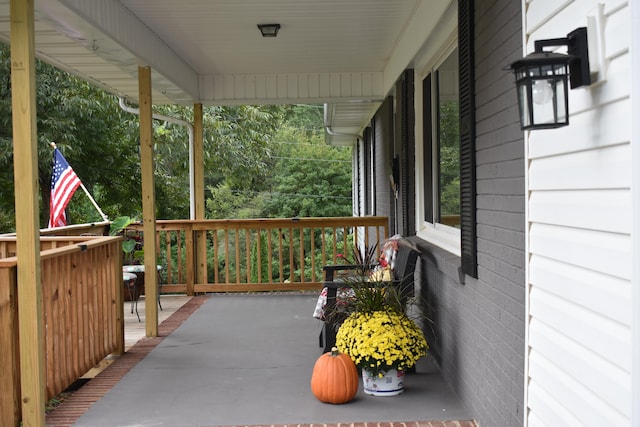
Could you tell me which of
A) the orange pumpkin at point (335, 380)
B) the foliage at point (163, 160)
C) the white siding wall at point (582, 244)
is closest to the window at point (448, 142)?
the orange pumpkin at point (335, 380)

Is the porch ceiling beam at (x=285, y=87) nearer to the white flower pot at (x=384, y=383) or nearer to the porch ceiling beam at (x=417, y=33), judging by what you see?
the porch ceiling beam at (x=417, y=33)

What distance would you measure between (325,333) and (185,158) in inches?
467

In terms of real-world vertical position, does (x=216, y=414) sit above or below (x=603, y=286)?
below

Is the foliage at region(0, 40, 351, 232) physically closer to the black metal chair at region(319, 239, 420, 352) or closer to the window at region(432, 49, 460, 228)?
the black metal chair at region(319, 239, 420, 352)

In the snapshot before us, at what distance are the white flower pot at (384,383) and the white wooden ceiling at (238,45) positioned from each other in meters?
2.10

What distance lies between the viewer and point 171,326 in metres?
6.45

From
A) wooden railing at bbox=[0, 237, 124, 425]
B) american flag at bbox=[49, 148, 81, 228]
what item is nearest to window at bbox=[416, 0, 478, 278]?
wooden railing at bbox=[0, 237, 124, 425]

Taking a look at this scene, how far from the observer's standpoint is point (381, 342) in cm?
404

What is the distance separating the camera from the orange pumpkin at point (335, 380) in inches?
155

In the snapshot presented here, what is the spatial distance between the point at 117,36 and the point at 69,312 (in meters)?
1.96

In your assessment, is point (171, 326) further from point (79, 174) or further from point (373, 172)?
point (79, 174)

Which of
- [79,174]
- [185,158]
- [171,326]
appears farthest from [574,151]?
[185,158]

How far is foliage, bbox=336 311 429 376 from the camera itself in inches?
159

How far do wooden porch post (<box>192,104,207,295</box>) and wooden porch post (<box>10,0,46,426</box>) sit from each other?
467 cm
